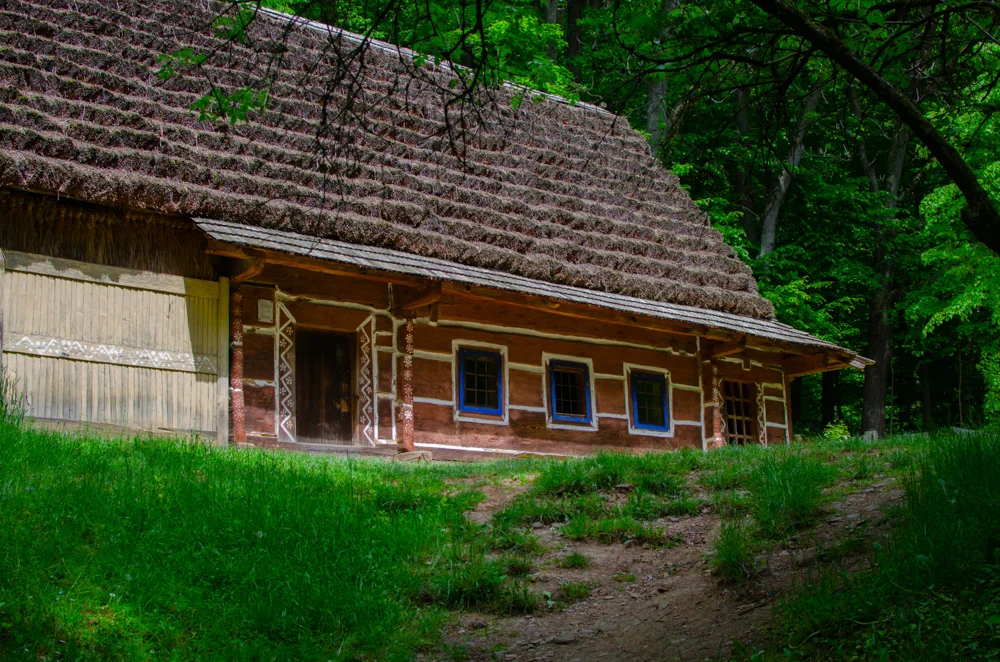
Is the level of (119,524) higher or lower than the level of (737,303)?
lower

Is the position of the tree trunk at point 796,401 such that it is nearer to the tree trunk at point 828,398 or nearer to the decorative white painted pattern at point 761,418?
the tree trunk at point 828,398

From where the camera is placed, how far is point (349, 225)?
46.0ft

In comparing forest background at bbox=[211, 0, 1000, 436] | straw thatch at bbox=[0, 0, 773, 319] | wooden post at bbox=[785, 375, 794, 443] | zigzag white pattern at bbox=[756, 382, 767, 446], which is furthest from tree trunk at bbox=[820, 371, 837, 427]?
straw thatch at bbox=[0, 0, 773, 319]

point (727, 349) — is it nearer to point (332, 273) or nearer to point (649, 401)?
point (649, 401)

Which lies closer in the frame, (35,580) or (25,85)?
(35,580)

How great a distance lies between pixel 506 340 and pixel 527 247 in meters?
1.43

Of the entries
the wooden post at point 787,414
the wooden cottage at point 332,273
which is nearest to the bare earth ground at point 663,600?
the wooden cottage at point 332,273

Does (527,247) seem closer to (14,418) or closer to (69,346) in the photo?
(69,346)

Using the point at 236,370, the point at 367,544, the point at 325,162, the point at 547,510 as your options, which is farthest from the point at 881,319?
the point at 367,544

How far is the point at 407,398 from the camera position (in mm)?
14414

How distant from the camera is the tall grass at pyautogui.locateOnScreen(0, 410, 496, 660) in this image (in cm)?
621

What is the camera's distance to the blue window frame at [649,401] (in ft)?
56.7

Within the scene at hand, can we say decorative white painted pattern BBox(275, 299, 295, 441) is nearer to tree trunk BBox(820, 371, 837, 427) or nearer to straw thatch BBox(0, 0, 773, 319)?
straw thatch BBox(0, 0, 773, 319)

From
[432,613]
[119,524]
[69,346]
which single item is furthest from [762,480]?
[69,346]
